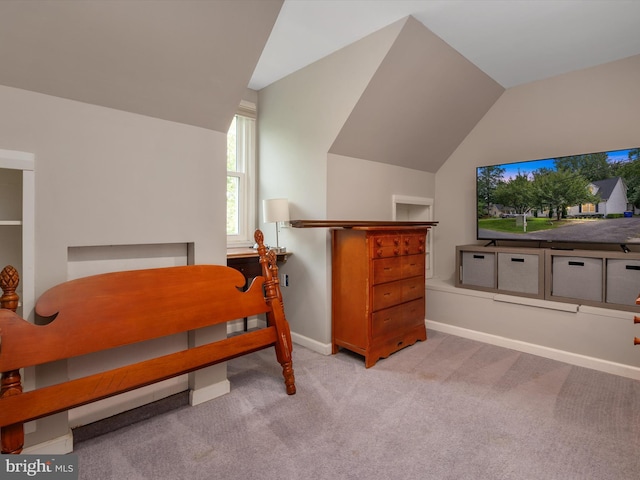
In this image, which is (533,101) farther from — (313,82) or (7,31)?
(7,31)

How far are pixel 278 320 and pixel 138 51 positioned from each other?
69.2 inches

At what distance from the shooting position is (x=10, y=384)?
56.2 inches

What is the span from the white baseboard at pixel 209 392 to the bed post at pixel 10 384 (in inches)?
33.9

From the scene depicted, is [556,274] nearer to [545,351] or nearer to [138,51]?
[545,351]

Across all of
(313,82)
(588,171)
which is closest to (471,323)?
(588,171)

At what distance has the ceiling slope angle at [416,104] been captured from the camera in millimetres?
2684

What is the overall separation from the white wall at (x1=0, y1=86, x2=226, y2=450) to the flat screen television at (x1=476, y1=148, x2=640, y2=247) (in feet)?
9.06

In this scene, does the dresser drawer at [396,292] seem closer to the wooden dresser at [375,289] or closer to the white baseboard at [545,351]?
the wooden dresser at [375,289]

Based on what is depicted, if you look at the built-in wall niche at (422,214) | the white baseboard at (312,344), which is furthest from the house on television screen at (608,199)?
the white baseboard at (312,344)

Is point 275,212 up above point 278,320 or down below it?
above

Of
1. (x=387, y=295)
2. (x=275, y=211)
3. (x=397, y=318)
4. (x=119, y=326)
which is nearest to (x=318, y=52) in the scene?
(x=275, y=211)

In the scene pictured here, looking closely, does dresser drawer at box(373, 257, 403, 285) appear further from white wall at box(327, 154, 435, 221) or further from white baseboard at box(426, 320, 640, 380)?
white baseboard at box(426, 320, 640, 380)

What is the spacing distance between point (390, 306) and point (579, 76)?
288 centimetres

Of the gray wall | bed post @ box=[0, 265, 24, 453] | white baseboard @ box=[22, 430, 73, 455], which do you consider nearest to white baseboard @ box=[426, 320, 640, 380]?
the gray wall
